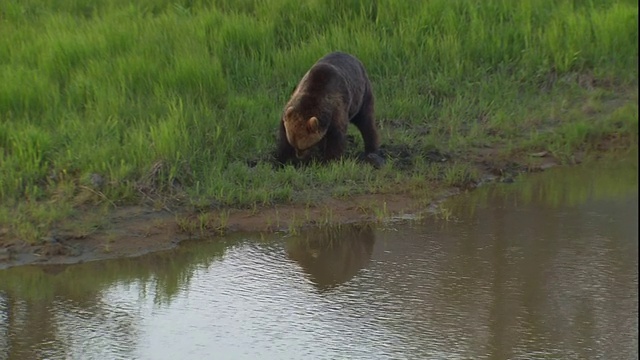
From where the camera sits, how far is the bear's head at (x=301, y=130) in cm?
777

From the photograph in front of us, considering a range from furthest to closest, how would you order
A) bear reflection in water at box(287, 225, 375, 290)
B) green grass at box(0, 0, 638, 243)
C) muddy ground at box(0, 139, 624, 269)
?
1. green grass at box(0, 0, 638, 243)
2. muddy ground at box(0, 139, 624, 269)
3. bear reflection in water at box(287, 225, 375, 290)

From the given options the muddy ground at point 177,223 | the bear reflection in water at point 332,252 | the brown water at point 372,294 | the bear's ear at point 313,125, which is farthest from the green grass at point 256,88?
the brown water at point 372,294

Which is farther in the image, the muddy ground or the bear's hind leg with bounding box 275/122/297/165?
the bear's hind leg with bounding box 275/122/297/165

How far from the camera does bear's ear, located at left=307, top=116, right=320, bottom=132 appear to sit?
305 inches

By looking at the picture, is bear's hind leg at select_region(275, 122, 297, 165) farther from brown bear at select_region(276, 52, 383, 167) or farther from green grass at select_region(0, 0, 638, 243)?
green grass at select_region(0, 0, 638, 243)

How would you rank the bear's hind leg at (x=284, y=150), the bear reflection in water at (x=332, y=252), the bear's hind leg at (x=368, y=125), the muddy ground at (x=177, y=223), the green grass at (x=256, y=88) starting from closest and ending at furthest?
the bear reflection in water at (x=332, y=252) < the muddy ground at (x=177, y=223) < the green grass at (x=256, y=88) < the bear's hind leg at (x=284, y=150) < the bear's hind leg at (x=368, y=125)

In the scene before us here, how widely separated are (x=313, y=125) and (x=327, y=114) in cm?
17

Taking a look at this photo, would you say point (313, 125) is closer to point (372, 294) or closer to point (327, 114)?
point (327, 114)

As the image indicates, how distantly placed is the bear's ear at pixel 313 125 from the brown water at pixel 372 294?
38.1 inches

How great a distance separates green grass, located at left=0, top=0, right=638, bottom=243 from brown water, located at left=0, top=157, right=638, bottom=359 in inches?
26.5

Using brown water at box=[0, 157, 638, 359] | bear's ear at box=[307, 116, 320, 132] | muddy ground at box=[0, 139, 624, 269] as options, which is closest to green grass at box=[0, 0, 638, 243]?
muddy ground at box=[0, 139, 624, 269]

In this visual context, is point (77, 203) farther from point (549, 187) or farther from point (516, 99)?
point (516, 99)

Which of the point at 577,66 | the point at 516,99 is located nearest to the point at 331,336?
the point at 516,99

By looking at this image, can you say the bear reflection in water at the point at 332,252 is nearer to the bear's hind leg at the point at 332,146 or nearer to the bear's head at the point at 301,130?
the bear's head at the point at 301,130
